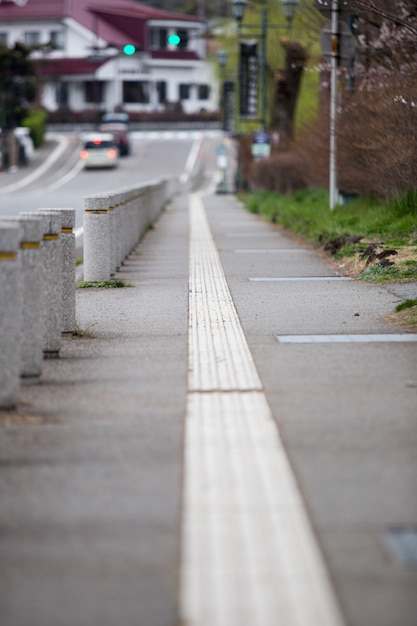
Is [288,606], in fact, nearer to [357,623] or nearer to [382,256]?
[357,623]

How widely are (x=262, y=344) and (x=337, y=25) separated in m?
14.4

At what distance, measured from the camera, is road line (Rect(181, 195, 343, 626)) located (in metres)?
4.38

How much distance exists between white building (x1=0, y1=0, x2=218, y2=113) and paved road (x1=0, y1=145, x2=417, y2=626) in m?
88.8

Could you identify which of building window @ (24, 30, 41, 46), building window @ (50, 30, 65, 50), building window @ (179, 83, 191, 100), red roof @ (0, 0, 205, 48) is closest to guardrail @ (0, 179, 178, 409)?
red roof @ (0, 0, 205, 48)

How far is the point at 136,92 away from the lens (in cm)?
10956

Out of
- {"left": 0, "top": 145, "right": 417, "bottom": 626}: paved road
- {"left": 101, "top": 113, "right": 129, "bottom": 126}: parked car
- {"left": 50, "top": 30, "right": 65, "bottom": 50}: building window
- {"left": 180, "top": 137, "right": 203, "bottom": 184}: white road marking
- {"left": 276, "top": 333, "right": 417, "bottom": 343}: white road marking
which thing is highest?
{"left": 50, "top": 30, "right": 65, "bottom": 50}: building window

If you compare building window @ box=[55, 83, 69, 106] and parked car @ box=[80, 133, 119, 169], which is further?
building window @ box=[55, 83, 69, 106]

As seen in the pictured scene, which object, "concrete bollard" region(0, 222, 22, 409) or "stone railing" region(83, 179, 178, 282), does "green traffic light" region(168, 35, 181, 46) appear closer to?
"stone railing" region(83, 179, 178, 282)

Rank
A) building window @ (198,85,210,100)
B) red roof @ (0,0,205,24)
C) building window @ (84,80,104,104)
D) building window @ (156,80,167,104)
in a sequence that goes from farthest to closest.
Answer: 1. building window @ (198,85,210,100)
2. building window @ (156,80,167,104)
3. building window @ (84,80,104,104)
4. red roof @ (0,0,205,24)

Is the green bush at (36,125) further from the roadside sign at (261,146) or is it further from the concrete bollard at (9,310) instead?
the concrete bollard at (9,310)

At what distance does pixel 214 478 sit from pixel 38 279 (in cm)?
267

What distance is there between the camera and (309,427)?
22.8 ft

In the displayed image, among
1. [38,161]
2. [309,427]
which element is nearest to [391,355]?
[309,427]

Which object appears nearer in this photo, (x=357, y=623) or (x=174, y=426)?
(x=357, y=623)
